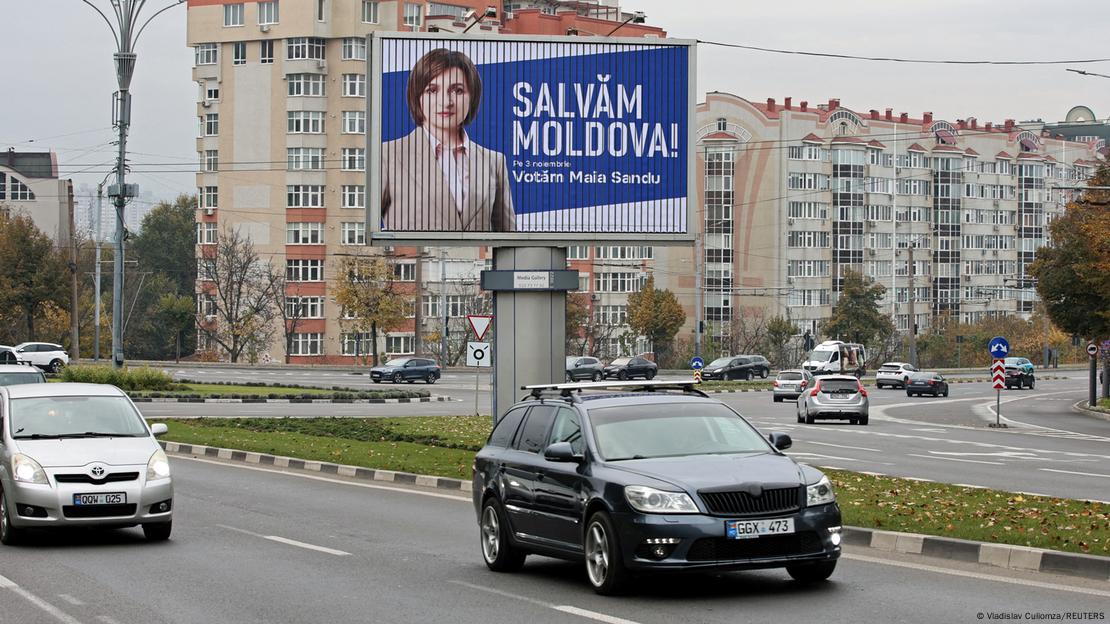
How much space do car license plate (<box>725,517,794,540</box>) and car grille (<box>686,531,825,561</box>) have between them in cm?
4

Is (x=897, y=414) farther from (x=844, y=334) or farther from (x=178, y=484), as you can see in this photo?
(x=844, y=334)

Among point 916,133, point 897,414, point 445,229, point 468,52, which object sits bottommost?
point 897,414

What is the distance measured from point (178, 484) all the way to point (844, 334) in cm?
8914

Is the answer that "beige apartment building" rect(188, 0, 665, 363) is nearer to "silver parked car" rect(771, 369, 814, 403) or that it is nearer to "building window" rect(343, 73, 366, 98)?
"building window" rect(343, 73, 366, 98)

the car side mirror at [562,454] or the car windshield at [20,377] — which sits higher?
the car side mirror at [562,454]

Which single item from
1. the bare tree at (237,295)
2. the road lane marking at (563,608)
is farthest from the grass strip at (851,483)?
the bare tree at (237,295)

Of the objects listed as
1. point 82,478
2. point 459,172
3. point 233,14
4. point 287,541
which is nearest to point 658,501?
point 287,541

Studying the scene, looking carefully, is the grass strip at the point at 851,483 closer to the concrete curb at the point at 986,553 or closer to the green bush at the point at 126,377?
the concrete curb at the point at 986,553

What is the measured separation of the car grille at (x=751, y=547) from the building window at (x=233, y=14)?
324ft

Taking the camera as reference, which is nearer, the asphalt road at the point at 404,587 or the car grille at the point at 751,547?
the asphalt road at the point at 404,587

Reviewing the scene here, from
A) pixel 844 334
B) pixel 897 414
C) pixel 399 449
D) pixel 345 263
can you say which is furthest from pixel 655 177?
pixel 844 334

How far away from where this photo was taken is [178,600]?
36.7 feet

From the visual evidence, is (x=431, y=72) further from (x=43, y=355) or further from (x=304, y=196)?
(x=304, y=196)

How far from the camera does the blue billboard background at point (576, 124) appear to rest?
29734 mm
